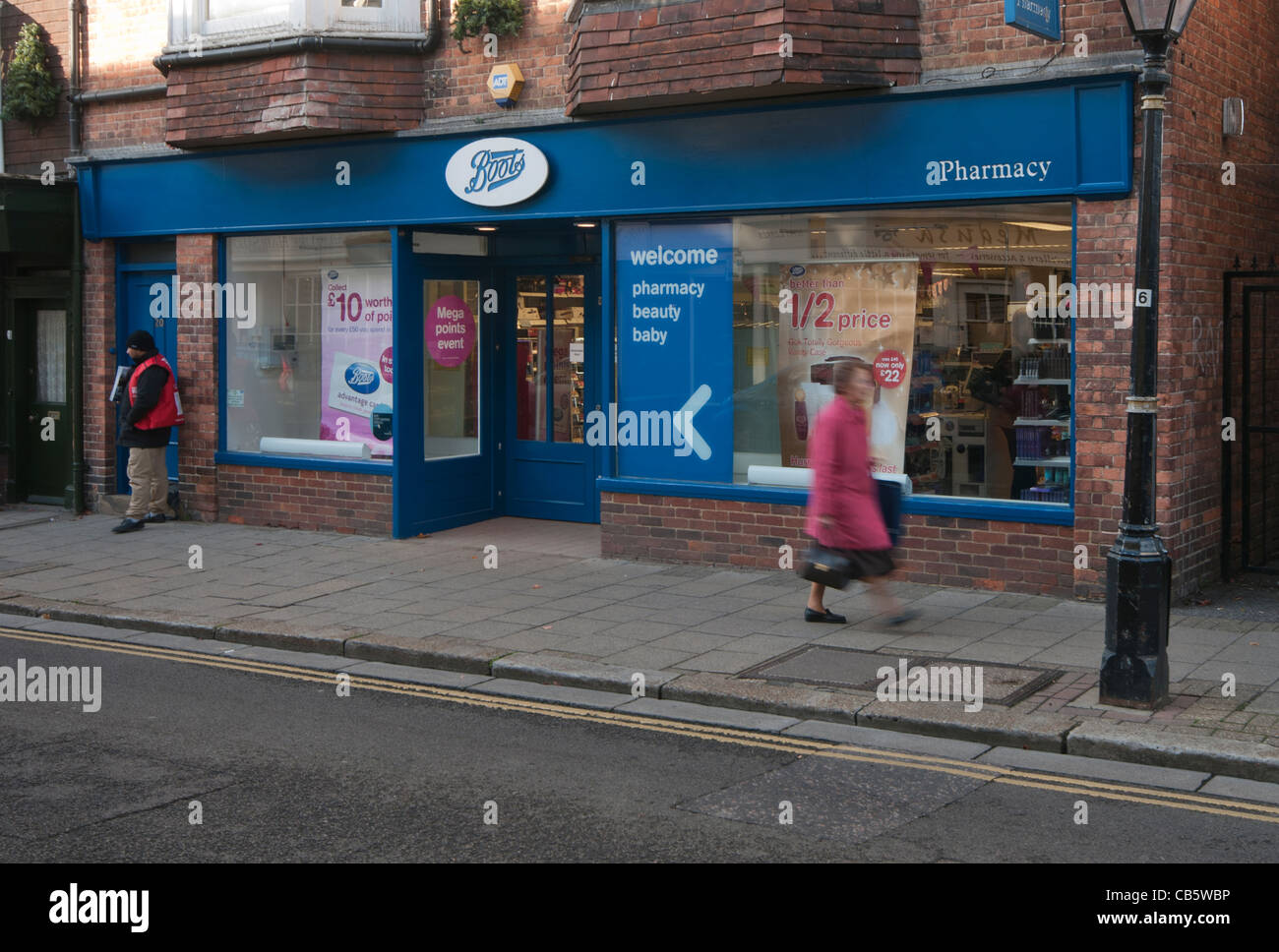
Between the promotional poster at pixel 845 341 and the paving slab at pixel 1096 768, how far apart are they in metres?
4.66

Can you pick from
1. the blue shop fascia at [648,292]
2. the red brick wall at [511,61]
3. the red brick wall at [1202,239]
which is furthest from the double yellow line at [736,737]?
the red brick wall at [511,61]

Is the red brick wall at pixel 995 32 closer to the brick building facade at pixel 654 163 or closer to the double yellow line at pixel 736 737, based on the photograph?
the brick building facade at pixel 654 163

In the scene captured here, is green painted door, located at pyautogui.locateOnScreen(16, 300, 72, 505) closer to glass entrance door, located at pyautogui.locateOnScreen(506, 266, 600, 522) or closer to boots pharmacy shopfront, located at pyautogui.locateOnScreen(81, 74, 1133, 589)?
boots pharmacy shopfront, located at pyautogui.locateOnScreen(81, 74, 1133, 589)

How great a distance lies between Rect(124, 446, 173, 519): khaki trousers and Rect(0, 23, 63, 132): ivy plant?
4.24 m

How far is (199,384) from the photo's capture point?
15.0 metres

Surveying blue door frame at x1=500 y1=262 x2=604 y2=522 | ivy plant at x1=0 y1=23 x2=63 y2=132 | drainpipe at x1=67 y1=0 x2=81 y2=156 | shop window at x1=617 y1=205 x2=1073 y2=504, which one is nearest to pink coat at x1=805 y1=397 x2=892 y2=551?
shop window at x1=617 y1=205 x2=1073 y2=504

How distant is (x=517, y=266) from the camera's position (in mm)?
14578

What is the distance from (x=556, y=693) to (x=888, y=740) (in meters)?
2.01

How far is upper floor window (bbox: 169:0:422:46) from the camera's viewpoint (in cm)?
1322

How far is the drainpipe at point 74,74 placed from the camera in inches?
605

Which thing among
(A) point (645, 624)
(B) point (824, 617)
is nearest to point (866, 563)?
(B) point (824, 617)

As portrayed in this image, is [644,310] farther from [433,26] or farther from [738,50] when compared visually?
[433,26]

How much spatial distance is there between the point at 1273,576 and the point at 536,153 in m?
7.17

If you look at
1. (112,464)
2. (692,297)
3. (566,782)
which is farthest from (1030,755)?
(112,464)
